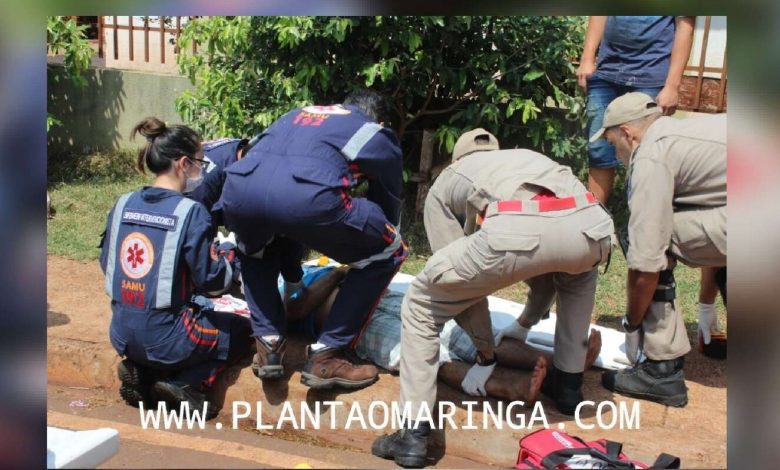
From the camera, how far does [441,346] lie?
3.52 meters

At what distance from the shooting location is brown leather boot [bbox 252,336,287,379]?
3.36m

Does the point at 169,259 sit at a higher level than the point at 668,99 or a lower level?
lower

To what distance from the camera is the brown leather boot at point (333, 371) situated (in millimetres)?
3318

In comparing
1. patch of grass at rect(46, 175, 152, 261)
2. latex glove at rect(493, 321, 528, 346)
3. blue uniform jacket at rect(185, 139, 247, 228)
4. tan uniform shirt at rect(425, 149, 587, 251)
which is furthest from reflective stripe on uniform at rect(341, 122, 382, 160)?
patch of grass at rect(46, 175, 152, 261)

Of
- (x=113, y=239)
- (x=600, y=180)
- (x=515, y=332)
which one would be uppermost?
(x=600, y=180)

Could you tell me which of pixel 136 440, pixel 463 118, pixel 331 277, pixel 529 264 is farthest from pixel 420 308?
pixel 463 118

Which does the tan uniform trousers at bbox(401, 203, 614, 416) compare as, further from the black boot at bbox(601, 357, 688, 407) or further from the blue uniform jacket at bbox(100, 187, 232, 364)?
the blue uniform jacket at bbox(100, 187, 232, 364)

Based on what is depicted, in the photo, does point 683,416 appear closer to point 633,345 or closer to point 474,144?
point 633,345

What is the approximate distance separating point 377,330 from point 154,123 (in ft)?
3.83

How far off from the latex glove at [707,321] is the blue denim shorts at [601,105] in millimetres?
923

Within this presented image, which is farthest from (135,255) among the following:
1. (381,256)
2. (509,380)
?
(509,380)

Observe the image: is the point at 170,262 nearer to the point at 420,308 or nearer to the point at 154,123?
the point at 154,123

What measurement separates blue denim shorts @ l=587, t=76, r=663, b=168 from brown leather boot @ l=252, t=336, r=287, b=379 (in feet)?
5.80

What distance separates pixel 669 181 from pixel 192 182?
173 cm
